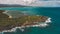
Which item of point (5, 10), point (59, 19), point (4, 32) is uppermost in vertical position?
point (5, 10)

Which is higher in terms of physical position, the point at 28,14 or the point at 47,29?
the point at 28,14

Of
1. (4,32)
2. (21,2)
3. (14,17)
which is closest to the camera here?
(4,32)

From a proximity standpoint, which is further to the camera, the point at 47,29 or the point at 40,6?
the point at 40,6

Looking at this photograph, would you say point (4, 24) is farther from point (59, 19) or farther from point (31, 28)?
A: point (59, 19)

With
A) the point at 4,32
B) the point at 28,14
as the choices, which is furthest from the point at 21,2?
the point at 4,32

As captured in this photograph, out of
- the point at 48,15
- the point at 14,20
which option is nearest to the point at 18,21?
the point at 14,20

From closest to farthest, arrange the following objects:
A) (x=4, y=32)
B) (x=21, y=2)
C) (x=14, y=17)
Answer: (x=4, y=32) → (x=14, y=17) → (x=21, y=2)

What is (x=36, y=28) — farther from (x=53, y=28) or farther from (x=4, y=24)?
(x=4, y=24)

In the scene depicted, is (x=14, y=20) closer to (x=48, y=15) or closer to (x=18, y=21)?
(x=18, y=21)
